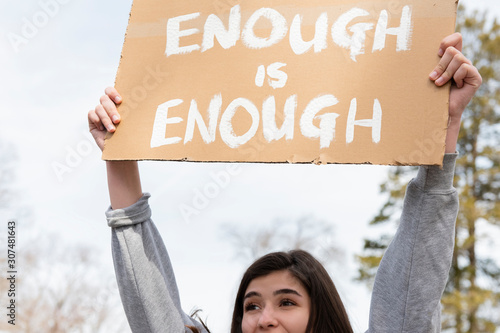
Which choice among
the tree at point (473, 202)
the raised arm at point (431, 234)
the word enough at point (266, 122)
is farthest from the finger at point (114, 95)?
the tree at point (473, 202)

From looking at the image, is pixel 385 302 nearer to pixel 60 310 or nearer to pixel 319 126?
pixel 319 126

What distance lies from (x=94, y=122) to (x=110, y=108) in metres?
0.07

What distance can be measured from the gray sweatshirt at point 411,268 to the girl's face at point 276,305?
9.8 inches

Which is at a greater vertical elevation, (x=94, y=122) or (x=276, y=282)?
(x=94, y=122)

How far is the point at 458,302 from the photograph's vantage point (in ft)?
32.7

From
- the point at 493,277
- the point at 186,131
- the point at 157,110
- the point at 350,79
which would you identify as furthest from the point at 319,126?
the point at 493,277

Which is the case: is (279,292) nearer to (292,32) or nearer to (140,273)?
(140,273)

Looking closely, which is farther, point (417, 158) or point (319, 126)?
point (319, 126)

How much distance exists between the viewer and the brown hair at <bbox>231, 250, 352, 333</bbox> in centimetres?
179

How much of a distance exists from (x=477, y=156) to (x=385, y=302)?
1049 centimetres

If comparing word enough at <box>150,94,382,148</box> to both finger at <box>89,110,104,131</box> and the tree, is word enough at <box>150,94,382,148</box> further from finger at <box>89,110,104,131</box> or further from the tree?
the tree

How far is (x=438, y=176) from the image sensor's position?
4.60 feet

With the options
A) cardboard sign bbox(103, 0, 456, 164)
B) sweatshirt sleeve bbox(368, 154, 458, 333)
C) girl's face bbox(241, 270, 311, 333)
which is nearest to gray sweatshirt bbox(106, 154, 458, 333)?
sweatshirt sleeve bbox(368, 154, 458, 333)

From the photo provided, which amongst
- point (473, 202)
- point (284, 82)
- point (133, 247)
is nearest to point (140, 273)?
point (133, 247)
